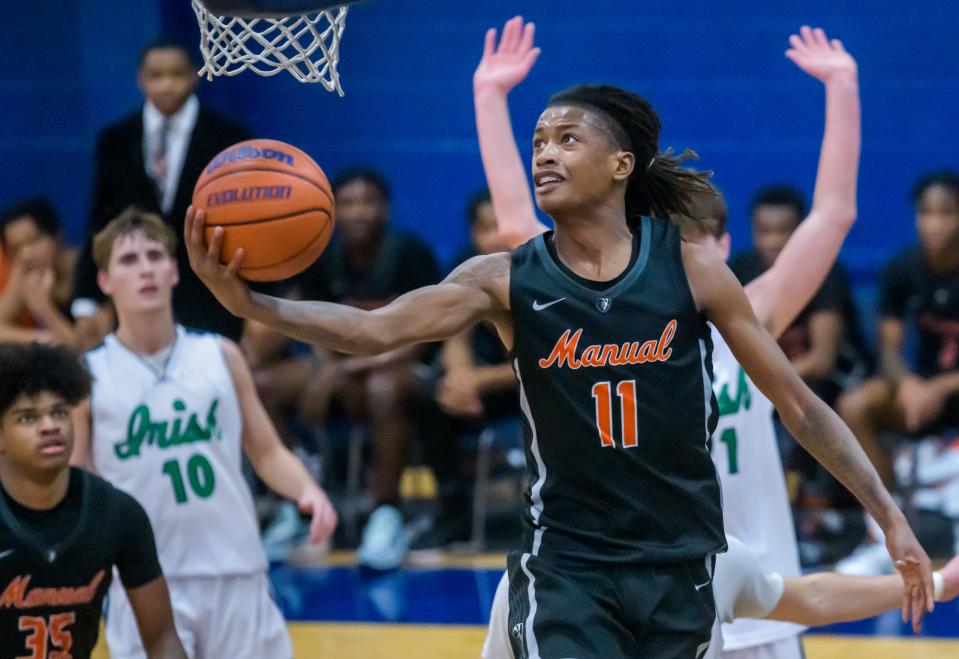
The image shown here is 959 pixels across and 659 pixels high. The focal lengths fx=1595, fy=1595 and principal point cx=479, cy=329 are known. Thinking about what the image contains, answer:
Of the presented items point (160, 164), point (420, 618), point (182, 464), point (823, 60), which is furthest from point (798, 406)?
point (160, 164)

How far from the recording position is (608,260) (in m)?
3.53

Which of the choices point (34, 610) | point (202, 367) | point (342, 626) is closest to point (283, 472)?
point (202, 367)

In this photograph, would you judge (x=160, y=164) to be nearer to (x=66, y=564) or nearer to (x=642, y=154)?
(x=66, y=564)

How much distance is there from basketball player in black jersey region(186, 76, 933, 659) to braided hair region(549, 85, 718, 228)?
41 millimetres

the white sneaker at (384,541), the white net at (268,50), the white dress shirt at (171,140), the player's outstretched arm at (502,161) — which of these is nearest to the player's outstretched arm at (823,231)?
the player's outstretched arm at (502,161)

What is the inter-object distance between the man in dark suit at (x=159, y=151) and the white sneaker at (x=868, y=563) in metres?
2.96

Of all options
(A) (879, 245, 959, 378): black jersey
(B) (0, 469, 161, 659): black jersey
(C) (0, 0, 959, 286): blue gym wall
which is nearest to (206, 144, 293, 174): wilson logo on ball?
(B) (0, 469, 161, 659): black jersey

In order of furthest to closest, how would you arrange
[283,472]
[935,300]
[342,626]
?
[935,300] → [342,626] → [283,472]

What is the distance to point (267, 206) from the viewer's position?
3293 mm

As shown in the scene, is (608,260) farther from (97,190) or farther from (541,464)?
(97,190)

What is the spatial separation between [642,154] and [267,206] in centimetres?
93

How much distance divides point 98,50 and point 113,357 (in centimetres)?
476

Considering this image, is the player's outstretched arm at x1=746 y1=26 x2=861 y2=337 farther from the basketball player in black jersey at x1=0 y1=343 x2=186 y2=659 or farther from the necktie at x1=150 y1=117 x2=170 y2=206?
the necktie at x1=150 y1=117 x2=170 y2=206

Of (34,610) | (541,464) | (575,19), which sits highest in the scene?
(575,19)
